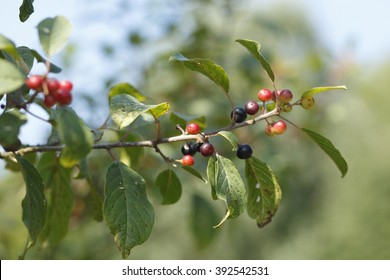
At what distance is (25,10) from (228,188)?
1.42 ft

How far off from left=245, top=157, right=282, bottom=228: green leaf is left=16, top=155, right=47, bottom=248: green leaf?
38cm

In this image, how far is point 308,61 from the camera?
114 inches

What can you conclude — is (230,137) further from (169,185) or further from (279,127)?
(169,185)

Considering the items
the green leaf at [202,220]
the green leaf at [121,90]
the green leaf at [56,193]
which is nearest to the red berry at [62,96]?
the green leaf at [121,90]

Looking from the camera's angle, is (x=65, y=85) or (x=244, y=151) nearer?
(x=65, y=85)

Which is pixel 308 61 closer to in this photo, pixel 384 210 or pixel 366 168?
pixel 384 210

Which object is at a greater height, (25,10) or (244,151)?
(25,10)

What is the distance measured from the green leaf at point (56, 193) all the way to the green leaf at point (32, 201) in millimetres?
282

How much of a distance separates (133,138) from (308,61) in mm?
1845

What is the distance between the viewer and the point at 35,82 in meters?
0.76

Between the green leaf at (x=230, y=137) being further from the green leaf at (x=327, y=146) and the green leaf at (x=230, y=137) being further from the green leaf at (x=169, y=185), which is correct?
the green leaf at (x=169, y=185)

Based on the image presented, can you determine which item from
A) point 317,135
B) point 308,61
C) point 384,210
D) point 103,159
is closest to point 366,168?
point 384,210

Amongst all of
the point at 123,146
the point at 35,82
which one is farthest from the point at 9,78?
the point at 123,146

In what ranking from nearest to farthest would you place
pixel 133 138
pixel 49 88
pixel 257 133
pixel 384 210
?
pixel 49 88
pixel 133 138
pixel 257 133
pixel 384 210
